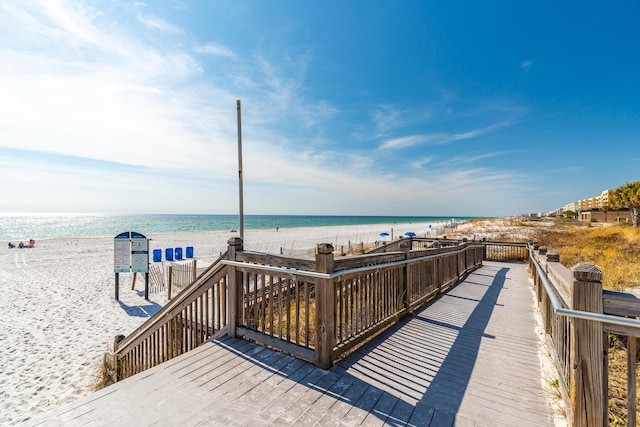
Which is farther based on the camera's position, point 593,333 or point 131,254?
point 131,254

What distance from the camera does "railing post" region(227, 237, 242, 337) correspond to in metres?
3.91

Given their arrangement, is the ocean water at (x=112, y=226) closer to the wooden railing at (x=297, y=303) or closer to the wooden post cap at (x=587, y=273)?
the wooden railing at (x=297, y=303)

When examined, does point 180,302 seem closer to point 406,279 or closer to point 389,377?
point 389,377

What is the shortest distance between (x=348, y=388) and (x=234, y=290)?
6.57 feet

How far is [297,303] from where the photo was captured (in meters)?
3.03

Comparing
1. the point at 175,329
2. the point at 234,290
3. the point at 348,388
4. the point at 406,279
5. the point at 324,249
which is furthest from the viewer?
the point at 406,279

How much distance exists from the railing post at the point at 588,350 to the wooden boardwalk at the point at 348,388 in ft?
2.50

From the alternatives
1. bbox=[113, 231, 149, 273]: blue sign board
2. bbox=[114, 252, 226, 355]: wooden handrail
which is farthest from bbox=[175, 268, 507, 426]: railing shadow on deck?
bbox=[113, 231, 149, 273]: blue sign board

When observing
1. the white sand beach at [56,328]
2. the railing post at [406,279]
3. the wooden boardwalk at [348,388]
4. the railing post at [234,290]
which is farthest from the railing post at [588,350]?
the white sand beach at [56,328]

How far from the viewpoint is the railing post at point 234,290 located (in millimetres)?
3906

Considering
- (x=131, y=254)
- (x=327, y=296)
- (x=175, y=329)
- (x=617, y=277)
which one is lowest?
(x=175, y=329)

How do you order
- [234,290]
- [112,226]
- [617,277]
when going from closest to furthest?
[234,290] < [617,277] < [112,226]

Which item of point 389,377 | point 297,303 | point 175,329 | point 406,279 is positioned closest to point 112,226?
point 175,329

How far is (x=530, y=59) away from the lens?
40.0ft
